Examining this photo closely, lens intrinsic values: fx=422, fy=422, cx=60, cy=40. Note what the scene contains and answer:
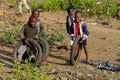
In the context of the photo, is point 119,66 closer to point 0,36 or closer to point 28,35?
point 28,35

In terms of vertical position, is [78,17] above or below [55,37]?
above

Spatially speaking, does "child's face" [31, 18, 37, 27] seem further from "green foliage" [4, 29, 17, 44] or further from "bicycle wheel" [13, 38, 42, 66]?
"green foliage" [4, 29, 17, 44]

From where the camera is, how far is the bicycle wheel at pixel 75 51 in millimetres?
9196

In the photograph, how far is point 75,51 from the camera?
9.55m

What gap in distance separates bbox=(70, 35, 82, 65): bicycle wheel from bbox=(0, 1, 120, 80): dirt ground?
13cm

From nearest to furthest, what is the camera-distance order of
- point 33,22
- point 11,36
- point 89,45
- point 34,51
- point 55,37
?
point 33,22 < point 34,51 < point 11,36 < point 89,45 < point 55,37

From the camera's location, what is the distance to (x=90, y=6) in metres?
16.0

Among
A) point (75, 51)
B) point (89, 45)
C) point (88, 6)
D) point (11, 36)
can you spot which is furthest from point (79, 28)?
point (88, 6)

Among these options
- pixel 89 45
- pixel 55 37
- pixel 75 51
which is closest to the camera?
pixel 75 51

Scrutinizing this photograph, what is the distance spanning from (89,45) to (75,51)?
1862 mm

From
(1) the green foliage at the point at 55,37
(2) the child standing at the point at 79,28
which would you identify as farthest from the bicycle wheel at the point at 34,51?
(1) the green foliage at the point at 55,37

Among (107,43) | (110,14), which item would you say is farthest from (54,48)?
(110,14)

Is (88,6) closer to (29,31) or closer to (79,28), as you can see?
(79,28)

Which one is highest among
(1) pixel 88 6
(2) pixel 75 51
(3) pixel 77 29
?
(3) pixel 77 29
